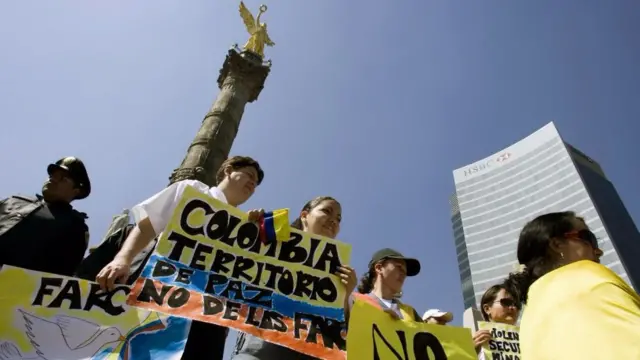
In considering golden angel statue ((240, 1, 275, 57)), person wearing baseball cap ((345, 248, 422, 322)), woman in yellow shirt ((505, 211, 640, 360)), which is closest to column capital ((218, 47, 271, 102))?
golden angel statue ((240, 1, 275, 57))

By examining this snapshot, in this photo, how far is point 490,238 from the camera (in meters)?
78.2

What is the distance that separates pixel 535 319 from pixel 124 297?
8.32 ft

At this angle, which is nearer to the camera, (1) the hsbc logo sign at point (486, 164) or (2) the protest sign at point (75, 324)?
(2) the protest sign at point (75, 324)

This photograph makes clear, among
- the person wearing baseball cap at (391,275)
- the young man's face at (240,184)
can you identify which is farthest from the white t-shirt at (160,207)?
the person wearing baseball cap at (391,275)

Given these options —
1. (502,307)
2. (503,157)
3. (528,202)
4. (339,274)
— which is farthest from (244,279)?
(503,157)

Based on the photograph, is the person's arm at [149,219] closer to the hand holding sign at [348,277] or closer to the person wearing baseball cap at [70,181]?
the person wearing baseball cap at [70,181]

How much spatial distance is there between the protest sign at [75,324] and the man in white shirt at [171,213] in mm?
166

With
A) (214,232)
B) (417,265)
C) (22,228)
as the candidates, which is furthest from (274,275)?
(22,228)

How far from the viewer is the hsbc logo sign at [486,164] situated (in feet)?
285

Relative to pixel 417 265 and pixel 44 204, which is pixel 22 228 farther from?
pixel 417 265

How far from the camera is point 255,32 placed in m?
14.2

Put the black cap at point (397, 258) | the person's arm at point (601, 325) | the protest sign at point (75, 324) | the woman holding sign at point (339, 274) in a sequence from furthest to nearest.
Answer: the black cap at point (397, 258), the woman holding sign at point (339, 274), the protest sign at point (75, 324), the person's arm at point (601, 325)

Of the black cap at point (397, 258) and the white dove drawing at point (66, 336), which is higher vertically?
the black cap at point (397, 258)

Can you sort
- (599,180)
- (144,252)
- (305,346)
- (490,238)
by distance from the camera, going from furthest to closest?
(599,180) → (490,238) → (144,252) → (305,346)
